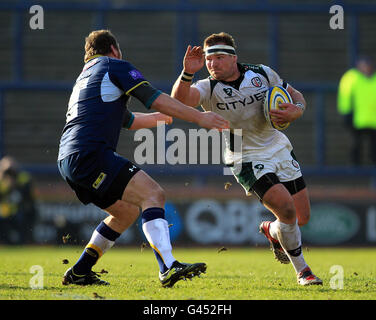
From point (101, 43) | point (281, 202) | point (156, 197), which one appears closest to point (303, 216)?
point (281, 202)

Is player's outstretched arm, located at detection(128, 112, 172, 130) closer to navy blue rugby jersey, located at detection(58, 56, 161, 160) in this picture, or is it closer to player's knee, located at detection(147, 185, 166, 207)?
navy blue rugby jersey, located at detection(58, 56, 161, 160)

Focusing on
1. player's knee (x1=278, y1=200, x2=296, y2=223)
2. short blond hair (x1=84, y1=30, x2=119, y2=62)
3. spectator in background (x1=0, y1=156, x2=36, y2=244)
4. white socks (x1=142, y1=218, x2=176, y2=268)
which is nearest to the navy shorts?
white socks (x1=142, y1=218, x2=176, y2=268)

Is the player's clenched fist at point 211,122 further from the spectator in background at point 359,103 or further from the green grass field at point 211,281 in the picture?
the spectator in background at point 359,103

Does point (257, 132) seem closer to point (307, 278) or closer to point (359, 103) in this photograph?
point (307, 278)

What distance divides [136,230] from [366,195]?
13.9ft

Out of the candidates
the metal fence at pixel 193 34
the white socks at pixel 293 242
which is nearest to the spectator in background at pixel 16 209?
the metal fence at pixel 193 34

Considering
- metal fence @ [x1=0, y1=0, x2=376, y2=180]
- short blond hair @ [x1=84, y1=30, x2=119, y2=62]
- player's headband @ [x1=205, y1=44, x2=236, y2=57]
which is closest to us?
short blond hair @ [x1=84, y1=30, x2=119, y2=62]

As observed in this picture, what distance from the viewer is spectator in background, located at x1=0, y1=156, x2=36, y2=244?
13.4 m

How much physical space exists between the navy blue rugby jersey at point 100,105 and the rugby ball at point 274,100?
1.47 metres

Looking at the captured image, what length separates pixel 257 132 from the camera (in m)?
7.57

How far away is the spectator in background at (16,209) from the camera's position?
1344 centimetres

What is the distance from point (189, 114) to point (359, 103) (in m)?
9.21

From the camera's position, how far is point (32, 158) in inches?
573
